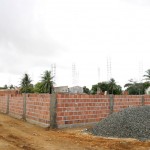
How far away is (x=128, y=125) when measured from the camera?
37.6ft

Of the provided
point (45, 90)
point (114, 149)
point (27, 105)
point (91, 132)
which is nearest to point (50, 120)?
point (91, 132)

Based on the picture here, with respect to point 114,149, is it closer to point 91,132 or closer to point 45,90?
point 91,132

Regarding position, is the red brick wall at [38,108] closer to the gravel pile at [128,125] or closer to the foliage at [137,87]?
the gravel pile at [128,125]

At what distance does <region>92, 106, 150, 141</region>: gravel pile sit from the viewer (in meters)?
10.9

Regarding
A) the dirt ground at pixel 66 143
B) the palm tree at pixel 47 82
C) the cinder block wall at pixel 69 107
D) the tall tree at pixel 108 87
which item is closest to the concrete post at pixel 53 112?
the cinder block wall at pixel 69 107

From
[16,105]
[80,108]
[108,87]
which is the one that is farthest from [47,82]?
[80,108]

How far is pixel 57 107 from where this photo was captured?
1311 cm

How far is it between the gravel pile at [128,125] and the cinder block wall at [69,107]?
1.64 meters

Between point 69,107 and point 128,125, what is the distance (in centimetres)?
311

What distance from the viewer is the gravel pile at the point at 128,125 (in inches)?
430

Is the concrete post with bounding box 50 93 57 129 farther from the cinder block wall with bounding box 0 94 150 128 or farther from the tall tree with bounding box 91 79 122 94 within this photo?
the tall tree with bounding box 91 79 122 94

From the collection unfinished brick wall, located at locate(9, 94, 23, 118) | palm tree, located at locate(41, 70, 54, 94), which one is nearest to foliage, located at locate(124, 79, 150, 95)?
palm tree, located at locate(41, 70, 54, 94)

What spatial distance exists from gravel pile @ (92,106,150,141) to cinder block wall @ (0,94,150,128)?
5.40ft

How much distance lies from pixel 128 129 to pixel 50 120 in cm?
373
